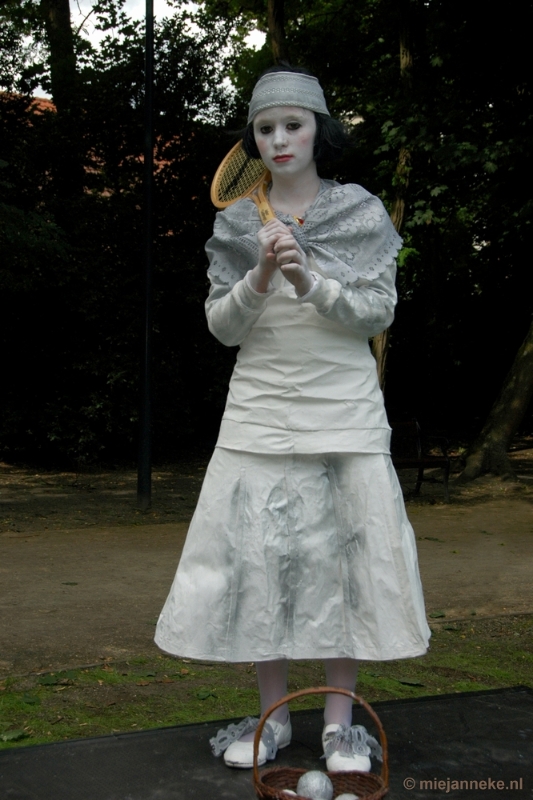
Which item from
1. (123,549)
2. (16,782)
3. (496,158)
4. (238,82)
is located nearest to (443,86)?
(496,158)

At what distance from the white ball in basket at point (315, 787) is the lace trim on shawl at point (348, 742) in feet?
1.19

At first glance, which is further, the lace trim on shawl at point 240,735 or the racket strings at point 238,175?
the racket strings at point 238,175

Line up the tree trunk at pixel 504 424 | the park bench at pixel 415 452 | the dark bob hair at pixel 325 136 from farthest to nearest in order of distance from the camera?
the tree trunk at pixel 504 424
the park bench at pixel 415 452
the dark bob hair at pixel 325 136

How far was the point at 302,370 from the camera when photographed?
9.78ft

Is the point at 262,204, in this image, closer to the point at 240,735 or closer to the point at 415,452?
the point at 240,735

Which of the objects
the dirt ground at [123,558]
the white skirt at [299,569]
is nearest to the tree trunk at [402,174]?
the dirt ground at [123,558]

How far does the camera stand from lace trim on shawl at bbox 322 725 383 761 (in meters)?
2.86

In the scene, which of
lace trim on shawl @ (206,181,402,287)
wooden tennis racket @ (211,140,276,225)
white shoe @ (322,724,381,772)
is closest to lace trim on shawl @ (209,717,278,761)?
white shoe @ (322,724,381,772)

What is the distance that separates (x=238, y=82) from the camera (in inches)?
563

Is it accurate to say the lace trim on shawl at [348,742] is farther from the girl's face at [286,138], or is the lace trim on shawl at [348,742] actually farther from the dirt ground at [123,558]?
the dirt ground at [123,558]

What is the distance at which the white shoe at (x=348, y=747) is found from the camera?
110 inches

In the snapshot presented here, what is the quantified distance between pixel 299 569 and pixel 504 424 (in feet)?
28.1

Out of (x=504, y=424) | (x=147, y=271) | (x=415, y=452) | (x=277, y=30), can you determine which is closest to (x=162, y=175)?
(x=277, y=30)

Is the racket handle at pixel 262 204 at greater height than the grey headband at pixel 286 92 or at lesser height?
lesser
